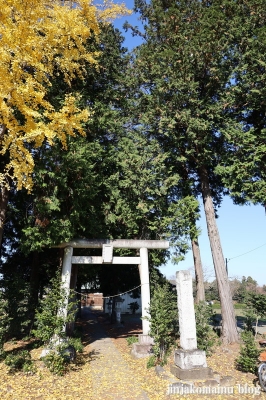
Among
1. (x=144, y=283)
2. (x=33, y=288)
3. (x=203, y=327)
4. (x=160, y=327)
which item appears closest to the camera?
(x=160, y=327)

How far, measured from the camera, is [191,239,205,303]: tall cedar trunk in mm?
11000

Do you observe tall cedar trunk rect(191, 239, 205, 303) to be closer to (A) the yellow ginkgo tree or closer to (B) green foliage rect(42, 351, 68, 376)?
(B) green foliage rect(42, 351, 68, 376)

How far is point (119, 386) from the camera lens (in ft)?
19.8

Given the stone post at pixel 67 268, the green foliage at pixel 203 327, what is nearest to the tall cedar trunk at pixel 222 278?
the green foliage at pixel 203 327

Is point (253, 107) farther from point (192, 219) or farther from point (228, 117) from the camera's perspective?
point (192, 219)

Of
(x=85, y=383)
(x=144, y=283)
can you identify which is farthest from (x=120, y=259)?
(x=85, y=383)

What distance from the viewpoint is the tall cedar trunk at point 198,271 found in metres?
11.0

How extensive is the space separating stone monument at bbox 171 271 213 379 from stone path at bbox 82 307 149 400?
3.75 ft

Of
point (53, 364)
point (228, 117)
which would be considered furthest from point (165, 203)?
point (53, 364)

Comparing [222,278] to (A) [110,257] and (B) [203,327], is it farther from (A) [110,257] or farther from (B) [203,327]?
(A) [110,257]

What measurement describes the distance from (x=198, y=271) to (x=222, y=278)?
1411 millimetres

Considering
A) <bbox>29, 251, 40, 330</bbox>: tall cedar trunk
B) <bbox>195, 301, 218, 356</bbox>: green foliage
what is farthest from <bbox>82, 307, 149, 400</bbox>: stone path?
<bbox>29, 251, 40, 330</bbox>: tall cedar trunk

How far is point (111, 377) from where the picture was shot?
666 cm

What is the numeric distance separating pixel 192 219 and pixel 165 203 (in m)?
1.31
